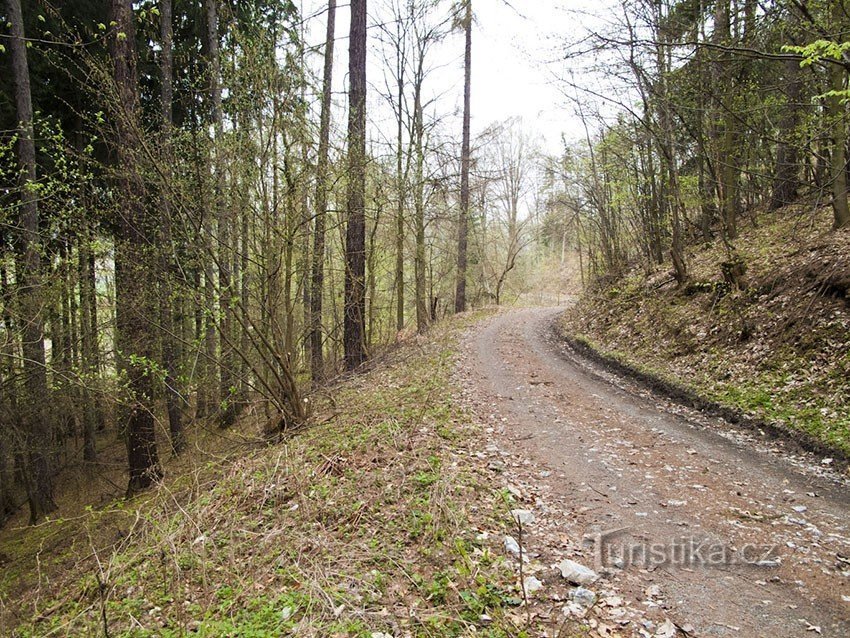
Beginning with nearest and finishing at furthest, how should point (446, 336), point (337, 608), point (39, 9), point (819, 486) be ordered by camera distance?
point (337, 608) → point (819, 486) → point (39, 9) → point (446, 336)

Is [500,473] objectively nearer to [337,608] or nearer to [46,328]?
[337,608]

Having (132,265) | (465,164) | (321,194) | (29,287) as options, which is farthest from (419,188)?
(29,287)

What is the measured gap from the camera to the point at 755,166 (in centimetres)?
1202

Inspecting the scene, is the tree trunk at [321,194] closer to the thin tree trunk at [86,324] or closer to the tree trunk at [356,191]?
the tree trunk at [356,191]

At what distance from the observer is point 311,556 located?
3.54 m

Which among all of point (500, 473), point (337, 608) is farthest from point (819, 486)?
point (337, 608)

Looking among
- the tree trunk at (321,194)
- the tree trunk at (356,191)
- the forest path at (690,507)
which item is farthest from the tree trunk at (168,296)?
the forest path at (690,507)

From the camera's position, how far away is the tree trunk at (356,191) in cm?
851

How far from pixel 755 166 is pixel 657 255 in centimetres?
331

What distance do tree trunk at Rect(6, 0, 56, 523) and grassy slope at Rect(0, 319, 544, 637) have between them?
378 cm

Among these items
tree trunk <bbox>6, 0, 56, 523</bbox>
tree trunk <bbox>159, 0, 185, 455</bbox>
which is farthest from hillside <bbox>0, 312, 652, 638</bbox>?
tree trunk <bbox>6, 0, 56, 523</bbox>

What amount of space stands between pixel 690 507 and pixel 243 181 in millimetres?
Answer: 6615

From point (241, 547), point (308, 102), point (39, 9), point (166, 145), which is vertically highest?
point (39, 9)

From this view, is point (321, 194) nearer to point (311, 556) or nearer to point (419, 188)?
point (311, 556)
